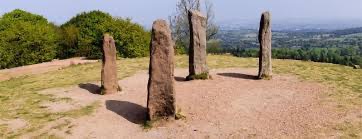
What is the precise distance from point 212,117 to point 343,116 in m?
6.00

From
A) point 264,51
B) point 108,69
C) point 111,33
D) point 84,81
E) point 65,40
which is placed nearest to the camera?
point 108,69

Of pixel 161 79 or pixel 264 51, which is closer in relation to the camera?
pixel 161 79

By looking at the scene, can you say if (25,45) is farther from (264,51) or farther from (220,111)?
(220,111)

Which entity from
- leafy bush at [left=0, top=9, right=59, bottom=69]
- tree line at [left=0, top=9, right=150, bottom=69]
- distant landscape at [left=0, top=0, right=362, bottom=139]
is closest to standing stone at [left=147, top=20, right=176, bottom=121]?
distant landscape at [left=0, top=0, right=362, bottom=139]

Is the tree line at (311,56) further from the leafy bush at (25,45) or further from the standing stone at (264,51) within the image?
the leafy bush at (25,45)

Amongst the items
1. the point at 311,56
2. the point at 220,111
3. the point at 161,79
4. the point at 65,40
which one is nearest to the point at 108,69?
the point at 161,79

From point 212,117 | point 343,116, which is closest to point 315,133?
point 343,116

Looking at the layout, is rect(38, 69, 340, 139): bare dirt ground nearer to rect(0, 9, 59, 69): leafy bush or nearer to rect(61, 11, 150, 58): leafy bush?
rect(61, 11, 150, 58): leafy bush

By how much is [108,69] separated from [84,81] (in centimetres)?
488

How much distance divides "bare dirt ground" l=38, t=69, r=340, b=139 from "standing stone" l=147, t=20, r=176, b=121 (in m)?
0.78

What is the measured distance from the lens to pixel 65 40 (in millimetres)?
53938

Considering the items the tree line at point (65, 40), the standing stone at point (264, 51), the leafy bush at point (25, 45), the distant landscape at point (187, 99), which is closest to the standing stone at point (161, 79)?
the distant landscape at point (187, 99)

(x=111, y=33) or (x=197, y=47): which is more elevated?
(x=111, y=33)

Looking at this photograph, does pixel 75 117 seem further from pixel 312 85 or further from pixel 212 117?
pixel 312 85
